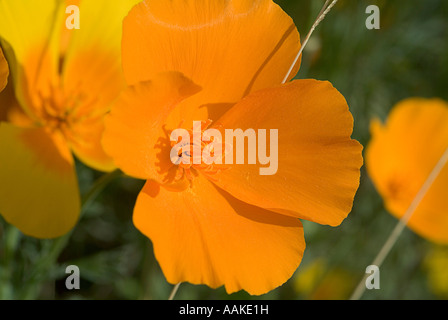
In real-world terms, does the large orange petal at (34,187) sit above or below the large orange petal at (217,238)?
above

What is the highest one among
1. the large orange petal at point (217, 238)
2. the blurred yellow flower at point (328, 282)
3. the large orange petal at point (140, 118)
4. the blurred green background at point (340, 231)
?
the large orange petal at point (140, 118)

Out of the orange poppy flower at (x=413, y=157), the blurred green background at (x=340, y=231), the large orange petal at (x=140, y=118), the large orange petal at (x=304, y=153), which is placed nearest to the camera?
the large orange petal at (x=140, y=118)

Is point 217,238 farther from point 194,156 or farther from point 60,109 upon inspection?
point 60,109

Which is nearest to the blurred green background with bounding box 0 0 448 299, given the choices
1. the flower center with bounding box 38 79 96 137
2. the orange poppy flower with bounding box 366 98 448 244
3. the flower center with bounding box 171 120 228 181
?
the orange poppy flower with bounding box 366 98 448 244

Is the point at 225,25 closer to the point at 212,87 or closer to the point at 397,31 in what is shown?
the point at 212,87

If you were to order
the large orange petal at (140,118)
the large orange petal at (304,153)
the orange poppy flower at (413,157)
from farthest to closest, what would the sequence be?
the orange poppy flower at (413,157), the large orange petal at (304,153), the large orange petal at (140,118)

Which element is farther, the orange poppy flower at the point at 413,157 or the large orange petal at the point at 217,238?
the orange poppy flower at the point at 413,157

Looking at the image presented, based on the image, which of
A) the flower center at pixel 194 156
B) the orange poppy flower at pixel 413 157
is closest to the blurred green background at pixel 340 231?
the orange poppy flower at pixel 413 157

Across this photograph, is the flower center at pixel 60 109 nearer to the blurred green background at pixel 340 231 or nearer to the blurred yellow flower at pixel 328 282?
the blurred green background at pixel 340 231
